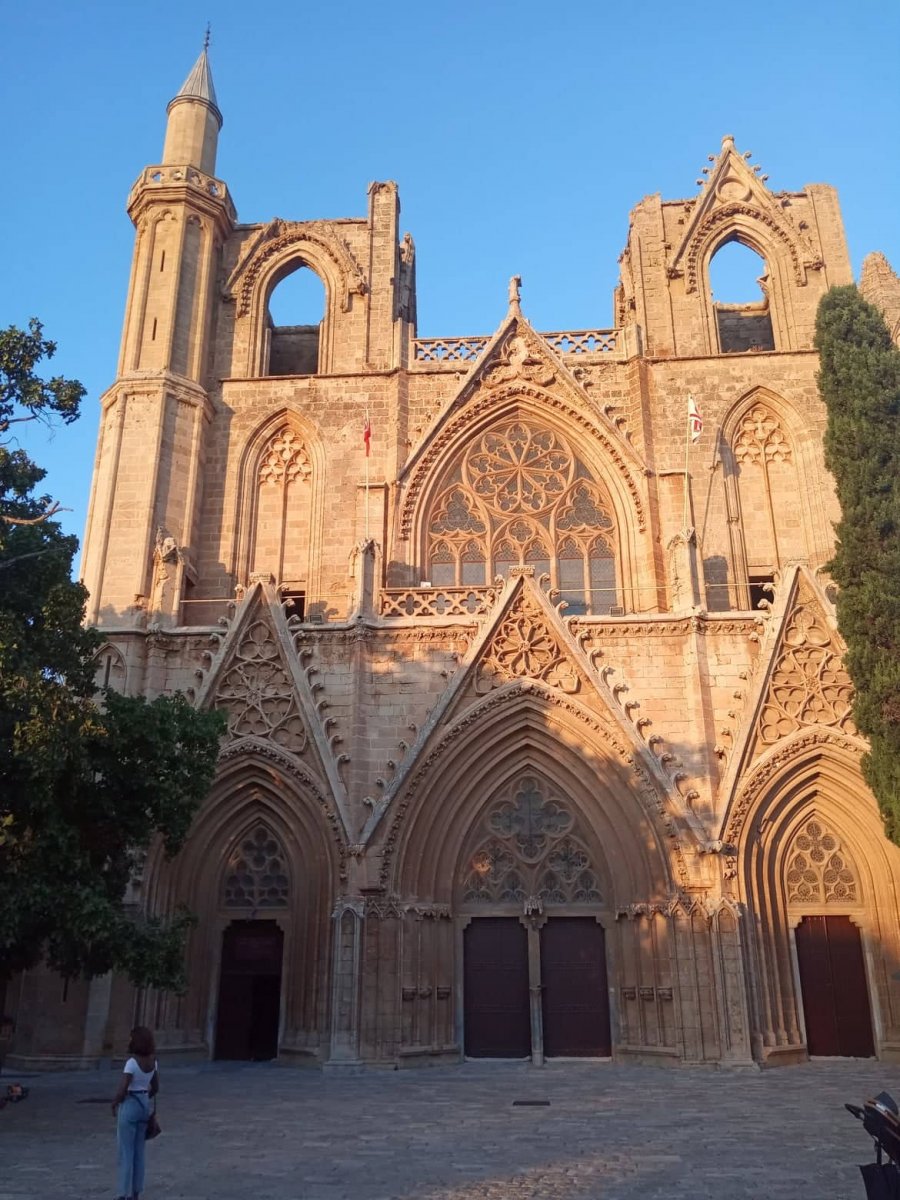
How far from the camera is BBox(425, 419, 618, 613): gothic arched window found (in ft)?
70.4

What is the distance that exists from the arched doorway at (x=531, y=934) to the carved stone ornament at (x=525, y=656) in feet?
5.94

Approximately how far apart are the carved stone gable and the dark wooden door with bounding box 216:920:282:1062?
354 inches

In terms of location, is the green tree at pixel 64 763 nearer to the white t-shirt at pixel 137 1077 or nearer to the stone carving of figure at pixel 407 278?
the white t-shirt at pixel 137 1077

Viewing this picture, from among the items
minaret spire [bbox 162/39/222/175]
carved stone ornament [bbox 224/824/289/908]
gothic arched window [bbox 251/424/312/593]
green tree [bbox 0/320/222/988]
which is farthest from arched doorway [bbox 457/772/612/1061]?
minaret spire [bbox 162/39/222/175]

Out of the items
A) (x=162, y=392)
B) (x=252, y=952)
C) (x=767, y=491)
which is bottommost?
(x=252, y=952)

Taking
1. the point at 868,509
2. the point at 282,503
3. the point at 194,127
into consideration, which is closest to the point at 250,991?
the point at 282,503

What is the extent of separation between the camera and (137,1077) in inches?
284

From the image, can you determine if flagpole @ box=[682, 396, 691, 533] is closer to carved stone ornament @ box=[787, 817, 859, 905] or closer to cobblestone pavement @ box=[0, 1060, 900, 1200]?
carved stone ornament @ box=[787, 817, 859, 905]

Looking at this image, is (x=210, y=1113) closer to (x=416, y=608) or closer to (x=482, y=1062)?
(x=482, y=1062)

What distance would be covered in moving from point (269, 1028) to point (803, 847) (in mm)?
9622

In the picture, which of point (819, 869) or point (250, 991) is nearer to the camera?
point (819, 869)

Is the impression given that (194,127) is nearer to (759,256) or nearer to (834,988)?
(759,256)

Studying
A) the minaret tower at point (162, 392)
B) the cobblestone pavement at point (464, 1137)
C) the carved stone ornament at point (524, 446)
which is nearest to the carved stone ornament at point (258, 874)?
the cobblestone pavement at point (464, 1137)

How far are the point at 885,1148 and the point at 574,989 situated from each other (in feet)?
37.2
